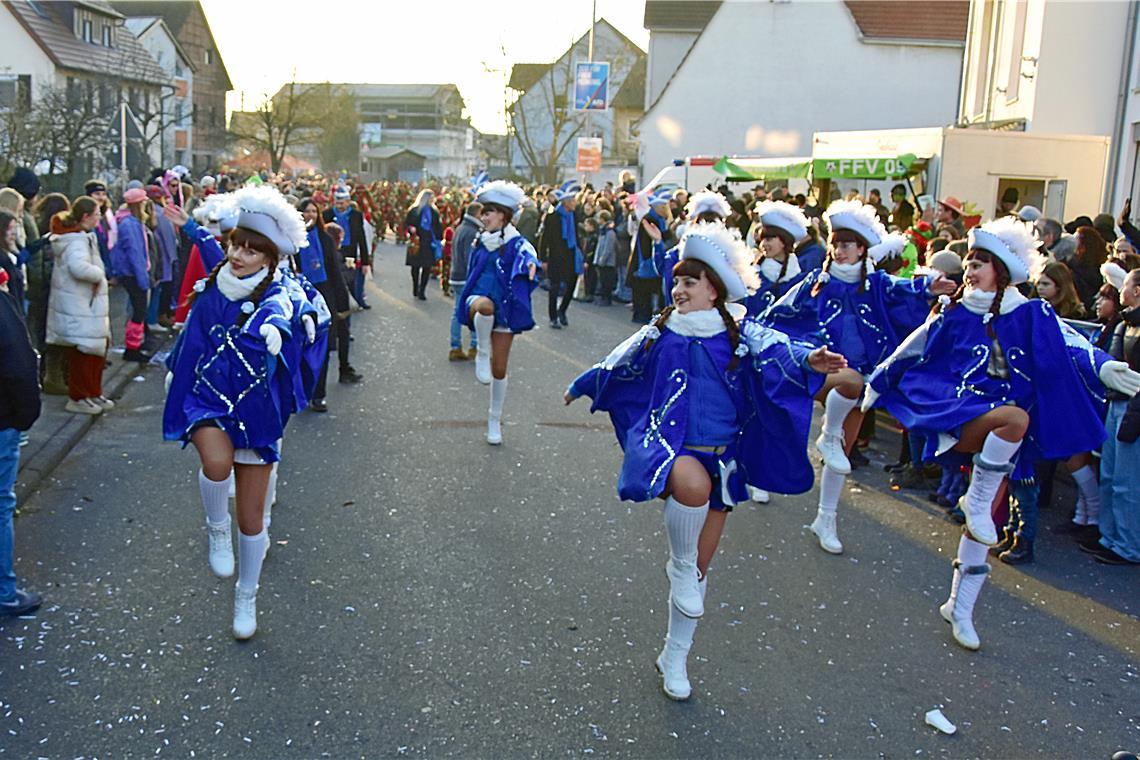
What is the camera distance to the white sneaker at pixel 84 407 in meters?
9.62

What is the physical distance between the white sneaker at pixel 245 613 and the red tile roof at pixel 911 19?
120ft

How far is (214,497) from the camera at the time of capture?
523 cm

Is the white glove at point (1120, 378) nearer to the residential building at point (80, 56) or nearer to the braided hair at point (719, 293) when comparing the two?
the braided hair at point (719, 293)

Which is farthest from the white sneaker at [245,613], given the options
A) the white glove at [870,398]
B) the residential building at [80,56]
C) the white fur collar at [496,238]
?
the residential building at [80,56]

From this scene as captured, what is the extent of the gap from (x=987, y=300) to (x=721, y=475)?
182 centimetres

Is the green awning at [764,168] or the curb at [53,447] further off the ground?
the green awning at [764,168]

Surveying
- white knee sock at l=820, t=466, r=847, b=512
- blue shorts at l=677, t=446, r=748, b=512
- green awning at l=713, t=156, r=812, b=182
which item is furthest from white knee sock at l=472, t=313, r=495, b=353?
green awning at l=713, t=156, r=812, b=182

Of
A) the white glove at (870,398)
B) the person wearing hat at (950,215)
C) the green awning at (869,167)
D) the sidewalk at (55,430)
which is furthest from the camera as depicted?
the green awning at (869,167)

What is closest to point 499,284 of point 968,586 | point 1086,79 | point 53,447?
point 53,447

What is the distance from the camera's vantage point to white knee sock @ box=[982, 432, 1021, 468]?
543 cm

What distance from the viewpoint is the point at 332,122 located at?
6438 centimetres

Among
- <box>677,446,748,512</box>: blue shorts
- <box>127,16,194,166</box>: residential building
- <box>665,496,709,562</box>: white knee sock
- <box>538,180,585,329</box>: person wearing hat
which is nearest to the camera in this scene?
<box>665,496,709,562</box>: white knee sock

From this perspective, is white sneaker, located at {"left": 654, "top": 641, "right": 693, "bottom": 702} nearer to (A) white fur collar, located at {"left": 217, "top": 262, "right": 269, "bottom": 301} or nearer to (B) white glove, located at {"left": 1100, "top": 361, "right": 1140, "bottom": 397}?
(A) white fur collar, located at {"left": 217, "top": 262, "right": 269, "bottom": 301}

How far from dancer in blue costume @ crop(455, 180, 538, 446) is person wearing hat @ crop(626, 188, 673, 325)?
644 centimetres
